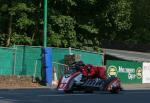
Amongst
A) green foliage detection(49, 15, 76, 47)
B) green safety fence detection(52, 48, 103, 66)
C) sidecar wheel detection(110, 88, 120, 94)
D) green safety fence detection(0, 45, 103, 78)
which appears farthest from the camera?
green foliage detection(49, 15, 76, 47)

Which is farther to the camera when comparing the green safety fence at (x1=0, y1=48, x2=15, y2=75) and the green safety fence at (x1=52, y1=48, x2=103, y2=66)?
the green safety fence at (x1=52, y1=48, x2=103, y2=66)

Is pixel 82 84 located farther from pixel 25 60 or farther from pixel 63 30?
pixel 63 30

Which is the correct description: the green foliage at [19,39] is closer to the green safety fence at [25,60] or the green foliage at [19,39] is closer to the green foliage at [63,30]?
the green foliage at [63,30]

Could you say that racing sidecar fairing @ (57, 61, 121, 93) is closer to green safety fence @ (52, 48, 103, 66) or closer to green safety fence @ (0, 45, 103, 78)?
green safety fence @ (0, 45, 103, 78)

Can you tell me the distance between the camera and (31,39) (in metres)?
36.9

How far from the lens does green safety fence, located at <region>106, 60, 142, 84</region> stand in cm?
3644

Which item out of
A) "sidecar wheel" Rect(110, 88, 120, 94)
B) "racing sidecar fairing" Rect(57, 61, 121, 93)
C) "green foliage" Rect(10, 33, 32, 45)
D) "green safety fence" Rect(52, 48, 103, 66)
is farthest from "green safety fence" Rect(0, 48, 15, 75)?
"sidecar wheel" Rect(110, 88, 120, 94)

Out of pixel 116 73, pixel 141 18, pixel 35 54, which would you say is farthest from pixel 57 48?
pixel 141 18

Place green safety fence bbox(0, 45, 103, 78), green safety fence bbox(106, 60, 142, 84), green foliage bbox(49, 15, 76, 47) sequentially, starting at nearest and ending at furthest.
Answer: green safety fence bbox(0, 45, 103, 78) → green foliage bbox(49, 15, 76, 47) → green safety fence bbox(106, 60, 142, 84)

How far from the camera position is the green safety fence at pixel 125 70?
36438mm

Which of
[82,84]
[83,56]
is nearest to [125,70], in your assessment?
[83,56]

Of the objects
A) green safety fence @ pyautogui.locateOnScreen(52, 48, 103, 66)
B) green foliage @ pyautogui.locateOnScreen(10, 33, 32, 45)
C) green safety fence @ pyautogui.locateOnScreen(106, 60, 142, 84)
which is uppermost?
green foliage @ pyautogui.locateOnScreen(10, 33, 32, 45)

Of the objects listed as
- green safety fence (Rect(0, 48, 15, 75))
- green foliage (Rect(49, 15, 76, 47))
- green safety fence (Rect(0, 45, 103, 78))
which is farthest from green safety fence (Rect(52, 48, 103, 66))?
green safety fence (Rect(0, 48, 15, 75))

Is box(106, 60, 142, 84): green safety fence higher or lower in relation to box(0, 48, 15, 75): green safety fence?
lower
